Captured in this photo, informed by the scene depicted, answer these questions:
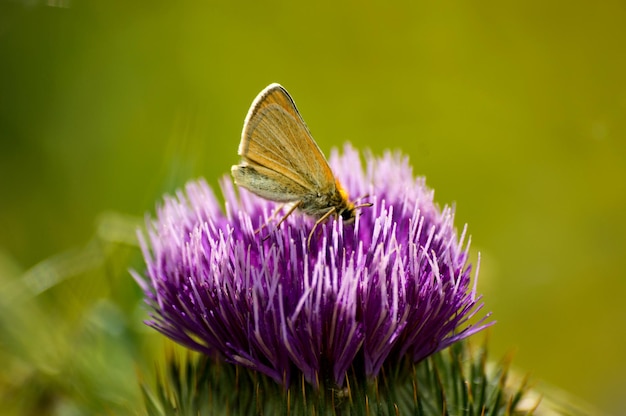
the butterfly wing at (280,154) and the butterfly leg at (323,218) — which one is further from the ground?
the butterfly wing at (280,154)

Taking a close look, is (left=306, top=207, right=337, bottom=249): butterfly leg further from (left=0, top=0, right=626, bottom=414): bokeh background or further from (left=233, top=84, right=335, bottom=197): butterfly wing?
(left=0, top=0, right=626, bottom=414): bokeh background

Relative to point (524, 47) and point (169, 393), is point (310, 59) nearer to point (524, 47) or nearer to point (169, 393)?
point (524, 47)

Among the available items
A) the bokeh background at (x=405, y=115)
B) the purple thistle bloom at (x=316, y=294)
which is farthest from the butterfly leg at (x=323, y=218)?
the bokeh background at (x=405, y=115)

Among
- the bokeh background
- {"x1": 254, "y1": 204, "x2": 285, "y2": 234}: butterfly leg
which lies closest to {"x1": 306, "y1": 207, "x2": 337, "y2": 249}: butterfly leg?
{"x1": 254, "y1": 204, "x2": 285, "y2": 234}: butterfly leg

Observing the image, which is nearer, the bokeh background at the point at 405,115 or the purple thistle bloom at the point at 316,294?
the purple thistle bloom at the point at 316,294

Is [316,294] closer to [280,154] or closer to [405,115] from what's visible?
[280,154]

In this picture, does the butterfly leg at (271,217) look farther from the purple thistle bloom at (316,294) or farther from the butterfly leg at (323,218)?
the butterfly leg at (323,218)

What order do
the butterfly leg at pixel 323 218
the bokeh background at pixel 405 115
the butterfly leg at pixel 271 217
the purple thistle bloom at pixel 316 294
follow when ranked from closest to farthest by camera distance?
the purple thistle bloom at pixel 316 294, the butterfly leg at pixel 323 218, the butterfly leg at pixel 271 217, the bokeh background at pixel 405 115
